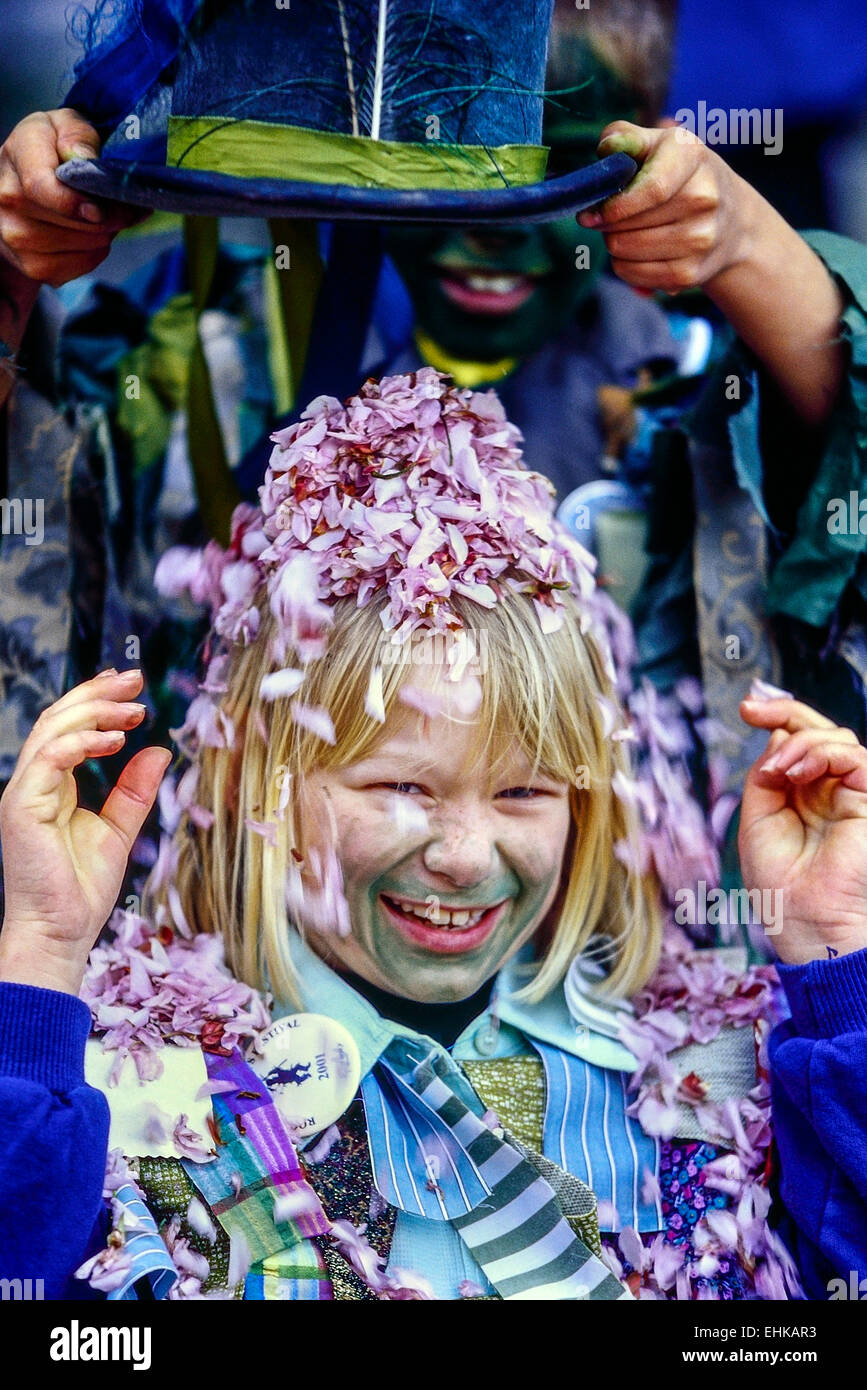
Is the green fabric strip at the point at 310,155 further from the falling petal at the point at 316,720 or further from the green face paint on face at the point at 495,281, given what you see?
the falling petal at the point at 316,720

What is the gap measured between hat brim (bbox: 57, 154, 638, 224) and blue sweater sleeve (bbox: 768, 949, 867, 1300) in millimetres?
853

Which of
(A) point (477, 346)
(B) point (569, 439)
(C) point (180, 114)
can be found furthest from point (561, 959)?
(C) point (180, 114)

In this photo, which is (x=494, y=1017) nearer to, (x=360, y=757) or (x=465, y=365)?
(x=360, y=757)

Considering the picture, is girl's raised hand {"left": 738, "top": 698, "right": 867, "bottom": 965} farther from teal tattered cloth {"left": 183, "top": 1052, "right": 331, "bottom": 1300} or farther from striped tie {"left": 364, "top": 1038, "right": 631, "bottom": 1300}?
teal tattered cloth {"left": 183, "top": 1052, "right": 331, "bottom": 1300}

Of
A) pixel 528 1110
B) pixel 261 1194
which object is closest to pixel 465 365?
pixel 528 1110

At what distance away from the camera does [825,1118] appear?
4.56 ft

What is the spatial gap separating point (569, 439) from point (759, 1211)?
1003 millimetres

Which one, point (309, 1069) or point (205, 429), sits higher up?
point (205, 429)

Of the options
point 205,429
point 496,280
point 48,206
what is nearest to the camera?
point 48,206

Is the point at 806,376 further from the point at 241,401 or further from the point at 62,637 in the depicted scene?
the point at 62,637

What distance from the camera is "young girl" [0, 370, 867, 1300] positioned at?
143cm

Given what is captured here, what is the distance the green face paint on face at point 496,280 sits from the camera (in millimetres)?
1769

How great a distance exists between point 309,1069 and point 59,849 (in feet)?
1.20
